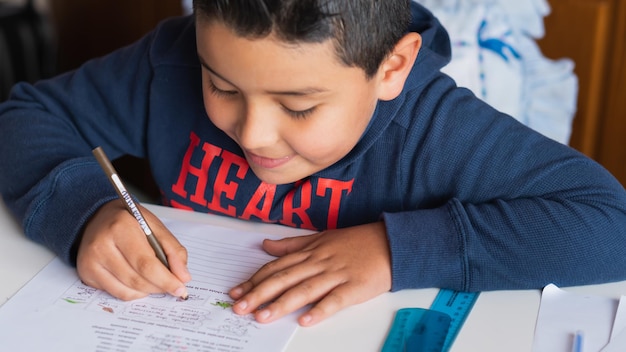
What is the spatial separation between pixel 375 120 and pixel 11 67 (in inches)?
74.1

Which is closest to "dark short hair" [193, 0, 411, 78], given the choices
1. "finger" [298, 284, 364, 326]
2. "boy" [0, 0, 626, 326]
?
"boy" [0, 0, 626, 326]

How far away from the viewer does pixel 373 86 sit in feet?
3.13

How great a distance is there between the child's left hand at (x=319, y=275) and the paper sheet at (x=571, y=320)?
0.53ft

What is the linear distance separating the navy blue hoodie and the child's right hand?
0.04m

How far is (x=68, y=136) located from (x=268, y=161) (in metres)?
0.33

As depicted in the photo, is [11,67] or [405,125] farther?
[11,67]

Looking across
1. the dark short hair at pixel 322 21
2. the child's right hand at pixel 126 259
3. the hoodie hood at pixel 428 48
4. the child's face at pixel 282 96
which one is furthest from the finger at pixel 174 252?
the hoodie hood at pixel 428 48

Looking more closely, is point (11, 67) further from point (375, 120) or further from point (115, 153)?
point (375, 120)

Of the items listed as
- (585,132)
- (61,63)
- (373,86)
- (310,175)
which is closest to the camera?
(373,86)

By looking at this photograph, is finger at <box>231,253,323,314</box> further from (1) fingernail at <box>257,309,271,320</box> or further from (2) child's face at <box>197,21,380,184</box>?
(2) child's face at <box>197,21,380,184</box>

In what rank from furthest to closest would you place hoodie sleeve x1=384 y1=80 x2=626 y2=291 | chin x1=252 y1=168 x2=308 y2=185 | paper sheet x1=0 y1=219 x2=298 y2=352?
1. chin x1=252 y1=168 x2=308 y2=185
2. hoodie sleeve x1=384 y1=80 x2=626 y2=291
3. paper sheet x1=0 y1=219 x2=298 y2=352

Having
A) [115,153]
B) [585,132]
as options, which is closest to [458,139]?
[115,153]

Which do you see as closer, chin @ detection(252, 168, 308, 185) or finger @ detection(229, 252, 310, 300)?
finger @ detection(229, 252, 310, 300)

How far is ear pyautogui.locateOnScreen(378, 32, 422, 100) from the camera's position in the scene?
965mm
